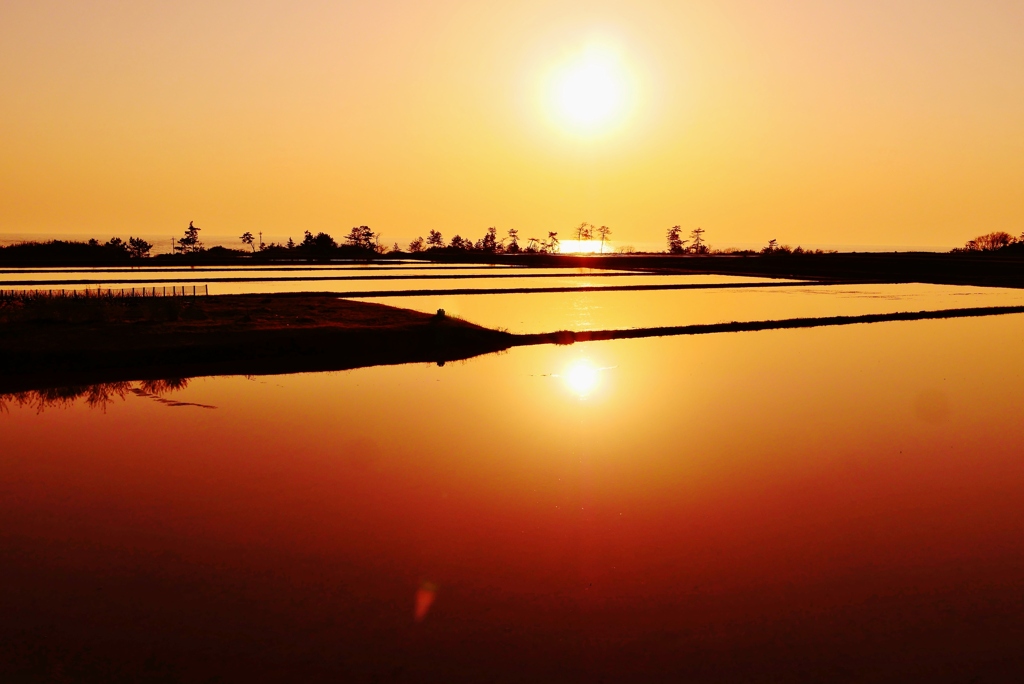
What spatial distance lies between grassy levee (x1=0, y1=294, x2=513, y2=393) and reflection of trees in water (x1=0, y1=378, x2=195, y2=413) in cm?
49

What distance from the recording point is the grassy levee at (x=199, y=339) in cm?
1484

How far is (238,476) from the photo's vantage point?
8.81m

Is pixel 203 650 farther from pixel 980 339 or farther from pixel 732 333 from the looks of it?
pixel 980 339

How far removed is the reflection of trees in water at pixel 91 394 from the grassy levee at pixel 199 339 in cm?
49

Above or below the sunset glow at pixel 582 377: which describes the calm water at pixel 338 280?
above

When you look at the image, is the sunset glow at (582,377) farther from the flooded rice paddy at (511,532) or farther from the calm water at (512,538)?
the calm water at (512,538)

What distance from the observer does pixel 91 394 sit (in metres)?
13.0

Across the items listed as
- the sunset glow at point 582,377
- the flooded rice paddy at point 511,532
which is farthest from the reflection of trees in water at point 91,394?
the sunset glow at point 582,377

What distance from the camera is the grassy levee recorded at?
14844mm

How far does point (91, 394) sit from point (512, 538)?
9.41 meters

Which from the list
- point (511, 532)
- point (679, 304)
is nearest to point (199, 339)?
point (511, 532)

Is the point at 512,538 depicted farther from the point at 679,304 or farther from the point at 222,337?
the point at 679,304

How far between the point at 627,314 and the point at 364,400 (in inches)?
570

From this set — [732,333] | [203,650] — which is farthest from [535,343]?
[203,650]
